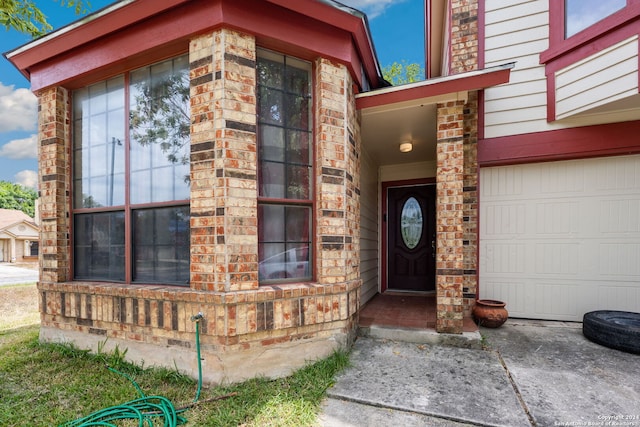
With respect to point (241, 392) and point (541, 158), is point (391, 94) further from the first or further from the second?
point (241, 392)

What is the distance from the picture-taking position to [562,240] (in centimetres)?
374

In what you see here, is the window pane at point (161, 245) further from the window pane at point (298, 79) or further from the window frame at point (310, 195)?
the window pane at point (298, 79)

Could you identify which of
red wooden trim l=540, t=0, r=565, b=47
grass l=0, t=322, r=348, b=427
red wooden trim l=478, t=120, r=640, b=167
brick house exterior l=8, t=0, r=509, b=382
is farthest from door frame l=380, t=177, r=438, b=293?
grass l=0, t=322, r=348, b=427

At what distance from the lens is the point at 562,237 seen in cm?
374

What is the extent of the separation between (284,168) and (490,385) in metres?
2.47

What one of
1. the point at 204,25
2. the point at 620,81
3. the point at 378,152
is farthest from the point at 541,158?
the point at 204,25

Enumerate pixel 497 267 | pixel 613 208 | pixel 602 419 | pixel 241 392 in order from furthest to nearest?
1. pixel 497 267
2. pixel 613 208
3. pixel 241 392
4. pixel 602 419

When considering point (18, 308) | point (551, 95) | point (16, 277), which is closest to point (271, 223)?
point (551, 95)

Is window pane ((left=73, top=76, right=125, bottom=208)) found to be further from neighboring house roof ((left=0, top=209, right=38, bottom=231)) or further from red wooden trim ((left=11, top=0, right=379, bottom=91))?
neighboring house roof ((left=0, top=209, right=38, bottom=231))

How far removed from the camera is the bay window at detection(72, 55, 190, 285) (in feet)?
8.78

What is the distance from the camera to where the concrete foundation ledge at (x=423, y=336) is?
3.01 m

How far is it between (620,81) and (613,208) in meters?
1.49

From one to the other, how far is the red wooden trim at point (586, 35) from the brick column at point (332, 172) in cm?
275

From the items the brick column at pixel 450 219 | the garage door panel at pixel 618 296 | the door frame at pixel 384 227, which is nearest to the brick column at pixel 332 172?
the brick column at pixel 450 219
